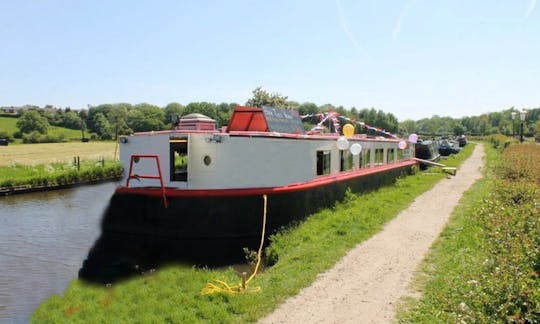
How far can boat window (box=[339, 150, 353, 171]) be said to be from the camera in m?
17.5

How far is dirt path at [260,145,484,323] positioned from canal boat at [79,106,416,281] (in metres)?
3.07

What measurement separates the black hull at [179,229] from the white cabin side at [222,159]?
57 cm

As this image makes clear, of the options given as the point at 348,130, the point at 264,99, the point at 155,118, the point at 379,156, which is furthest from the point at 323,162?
the point at 155,118

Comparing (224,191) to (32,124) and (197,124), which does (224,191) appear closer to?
(197,124)

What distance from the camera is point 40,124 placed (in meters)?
91.2

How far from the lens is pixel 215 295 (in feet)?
25.2

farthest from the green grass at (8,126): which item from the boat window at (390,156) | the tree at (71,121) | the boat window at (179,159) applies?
the boat window at (179,159)

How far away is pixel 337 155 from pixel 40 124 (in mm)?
90511

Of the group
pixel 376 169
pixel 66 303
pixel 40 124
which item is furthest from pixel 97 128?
pixel 66 303

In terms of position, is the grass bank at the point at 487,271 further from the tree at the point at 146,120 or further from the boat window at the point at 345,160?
the tree at the point at 146,120

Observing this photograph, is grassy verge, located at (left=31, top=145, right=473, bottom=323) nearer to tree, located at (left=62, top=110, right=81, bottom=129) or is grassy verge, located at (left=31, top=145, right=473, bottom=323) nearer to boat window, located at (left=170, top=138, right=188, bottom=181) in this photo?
boat window, located at (left=170, top=138, right=188, bottom=181)

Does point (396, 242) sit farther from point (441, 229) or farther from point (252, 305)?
point (252, 305)

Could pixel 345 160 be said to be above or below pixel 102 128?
below

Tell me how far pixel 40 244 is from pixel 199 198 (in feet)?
19.1
